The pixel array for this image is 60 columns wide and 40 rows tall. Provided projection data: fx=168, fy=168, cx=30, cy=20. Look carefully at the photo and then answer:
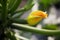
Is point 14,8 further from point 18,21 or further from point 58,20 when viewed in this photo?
point 58,20

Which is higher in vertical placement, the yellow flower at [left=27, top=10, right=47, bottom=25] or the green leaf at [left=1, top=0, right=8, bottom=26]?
the yellow flower at [left=27, top=10, right=47, bottom=25]

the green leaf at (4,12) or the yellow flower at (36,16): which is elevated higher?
the yellow flower at (36,16)

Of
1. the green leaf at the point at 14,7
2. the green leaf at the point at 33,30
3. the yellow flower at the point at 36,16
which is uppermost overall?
the green leaf at the point at 14,7

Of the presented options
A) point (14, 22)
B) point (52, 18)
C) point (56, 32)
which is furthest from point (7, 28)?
point (52, 18)

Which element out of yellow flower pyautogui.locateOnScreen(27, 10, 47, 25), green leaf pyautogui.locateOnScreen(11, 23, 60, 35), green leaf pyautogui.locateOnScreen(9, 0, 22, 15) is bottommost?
green leaf pyautogui.locateOnScreen(11, 23, 60, 35)

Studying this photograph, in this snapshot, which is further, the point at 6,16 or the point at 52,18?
the point at 52,18

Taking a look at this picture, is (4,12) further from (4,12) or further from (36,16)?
(36,16)

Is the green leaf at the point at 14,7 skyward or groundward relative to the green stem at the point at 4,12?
skyward

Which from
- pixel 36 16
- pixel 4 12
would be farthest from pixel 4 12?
pixel 36 16

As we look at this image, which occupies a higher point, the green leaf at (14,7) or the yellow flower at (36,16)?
the green leaf at (14,7)

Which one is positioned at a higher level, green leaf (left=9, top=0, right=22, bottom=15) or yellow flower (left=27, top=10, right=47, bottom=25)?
green leaf (left=9, top=0, right=22, bottom=15)

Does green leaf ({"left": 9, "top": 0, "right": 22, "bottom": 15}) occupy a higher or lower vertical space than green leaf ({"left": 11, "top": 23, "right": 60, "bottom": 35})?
higher
